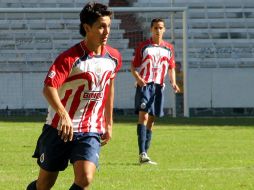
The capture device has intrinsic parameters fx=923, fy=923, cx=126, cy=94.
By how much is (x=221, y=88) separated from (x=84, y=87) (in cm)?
2043

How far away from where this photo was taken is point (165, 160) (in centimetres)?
1299

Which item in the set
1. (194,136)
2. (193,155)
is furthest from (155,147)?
(194,136)

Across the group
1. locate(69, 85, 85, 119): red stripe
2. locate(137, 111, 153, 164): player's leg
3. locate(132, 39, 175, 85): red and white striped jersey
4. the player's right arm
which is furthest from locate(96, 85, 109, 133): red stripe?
locate(132, 39, 175, 85): red and white striped jersey

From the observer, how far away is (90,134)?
290 inches

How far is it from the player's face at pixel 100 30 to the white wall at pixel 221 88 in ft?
66.3

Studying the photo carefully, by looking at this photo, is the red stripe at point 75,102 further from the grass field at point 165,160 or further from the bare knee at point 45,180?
the grass field at point 165,160

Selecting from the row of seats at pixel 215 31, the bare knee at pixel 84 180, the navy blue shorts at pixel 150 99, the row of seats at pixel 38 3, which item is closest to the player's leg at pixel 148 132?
the navy blue shorts at pixel 150 99

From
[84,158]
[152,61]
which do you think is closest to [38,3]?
[152,61]

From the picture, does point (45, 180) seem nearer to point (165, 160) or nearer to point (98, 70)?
point (98, 70)

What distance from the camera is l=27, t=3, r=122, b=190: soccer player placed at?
23.5 ft

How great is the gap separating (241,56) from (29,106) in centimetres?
736

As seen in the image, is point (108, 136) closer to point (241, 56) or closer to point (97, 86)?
point (97, 86)

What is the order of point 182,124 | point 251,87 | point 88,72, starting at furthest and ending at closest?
1. point 251,87
2. point 182,124
3. point 88,72

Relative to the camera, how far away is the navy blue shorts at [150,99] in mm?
13164
